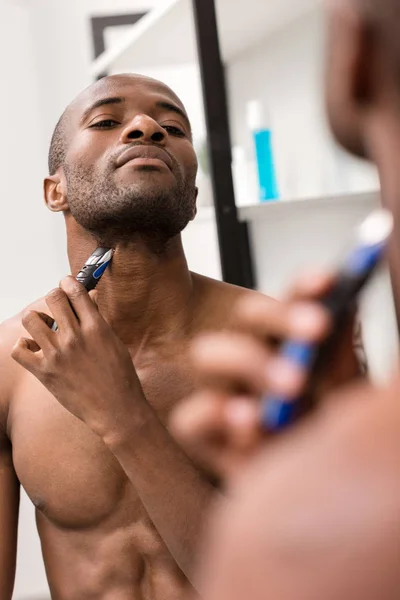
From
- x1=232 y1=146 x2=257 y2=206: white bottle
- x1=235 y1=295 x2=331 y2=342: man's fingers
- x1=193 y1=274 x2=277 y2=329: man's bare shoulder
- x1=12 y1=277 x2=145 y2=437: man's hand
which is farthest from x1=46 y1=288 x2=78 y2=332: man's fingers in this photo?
x1=232 y1=146 x2=257 y2=206: white bottle

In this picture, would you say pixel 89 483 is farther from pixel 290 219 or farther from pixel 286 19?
pixel 286 19

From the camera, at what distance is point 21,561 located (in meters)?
2.35

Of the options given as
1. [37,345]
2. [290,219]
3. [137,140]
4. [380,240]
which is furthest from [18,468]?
[380,240]

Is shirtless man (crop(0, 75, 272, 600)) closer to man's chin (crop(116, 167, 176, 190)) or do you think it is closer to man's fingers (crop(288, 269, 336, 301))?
man's chin (crop(116, 167, 176, 190))

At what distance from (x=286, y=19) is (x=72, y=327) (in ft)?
3.08

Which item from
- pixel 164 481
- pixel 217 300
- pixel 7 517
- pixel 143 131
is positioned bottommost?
pixel 7 517

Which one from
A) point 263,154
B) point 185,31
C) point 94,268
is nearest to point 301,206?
point 263,154

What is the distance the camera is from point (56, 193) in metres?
1.14

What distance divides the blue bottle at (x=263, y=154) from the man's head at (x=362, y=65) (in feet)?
4.59

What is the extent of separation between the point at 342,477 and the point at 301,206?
4.68 feet

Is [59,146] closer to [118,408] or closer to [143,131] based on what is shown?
[143,131]

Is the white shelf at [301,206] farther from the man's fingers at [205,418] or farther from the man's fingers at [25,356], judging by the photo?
the man's fingers at [205,418]

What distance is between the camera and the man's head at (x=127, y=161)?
39.6 inches

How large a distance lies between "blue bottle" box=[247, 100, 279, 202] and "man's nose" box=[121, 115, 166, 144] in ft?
2.12
